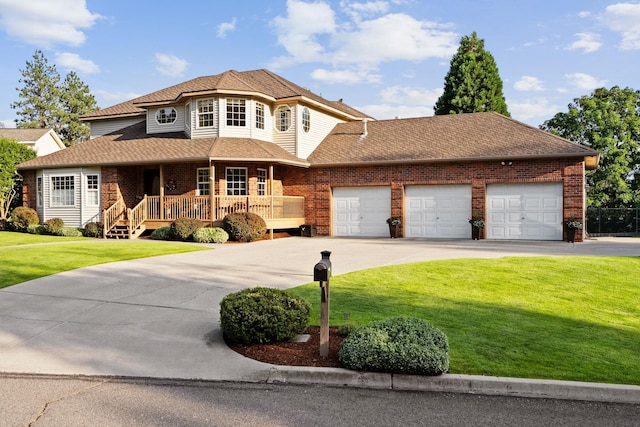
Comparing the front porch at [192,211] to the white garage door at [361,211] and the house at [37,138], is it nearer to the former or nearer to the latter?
the white garage door at [361,211]

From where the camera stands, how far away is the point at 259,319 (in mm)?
6168

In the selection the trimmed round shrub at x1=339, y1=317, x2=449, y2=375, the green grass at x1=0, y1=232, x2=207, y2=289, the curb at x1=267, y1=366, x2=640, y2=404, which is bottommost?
the curb at x1=267, y1=366, x2=640, y2=404

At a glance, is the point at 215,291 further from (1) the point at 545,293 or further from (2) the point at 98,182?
(2) the point at 98,182

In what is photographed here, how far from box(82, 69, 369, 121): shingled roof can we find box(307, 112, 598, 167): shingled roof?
8.23 ft

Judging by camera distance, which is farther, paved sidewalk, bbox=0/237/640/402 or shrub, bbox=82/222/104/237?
shrub, bbox=82/222/104/237

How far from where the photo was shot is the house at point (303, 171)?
66.0 feet

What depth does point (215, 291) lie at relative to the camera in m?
9.45

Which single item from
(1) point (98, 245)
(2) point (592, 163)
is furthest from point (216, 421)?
(2) point (592, 163)

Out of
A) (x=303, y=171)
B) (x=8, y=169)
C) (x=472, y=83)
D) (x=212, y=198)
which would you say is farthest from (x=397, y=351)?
(x=472, y=83)

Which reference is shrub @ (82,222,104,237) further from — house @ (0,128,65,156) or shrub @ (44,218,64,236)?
house @ (0,128,65,156)

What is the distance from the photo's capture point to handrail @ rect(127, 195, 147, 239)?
21297mm

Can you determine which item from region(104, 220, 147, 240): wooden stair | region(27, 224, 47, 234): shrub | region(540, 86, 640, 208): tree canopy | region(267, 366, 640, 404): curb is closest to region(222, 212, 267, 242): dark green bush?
region(104, 220, 147, 240): wooden stair

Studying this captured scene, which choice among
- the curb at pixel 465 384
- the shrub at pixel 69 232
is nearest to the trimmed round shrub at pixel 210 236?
the shrub at pixel 69 232

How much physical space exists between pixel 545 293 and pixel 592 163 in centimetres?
1434
